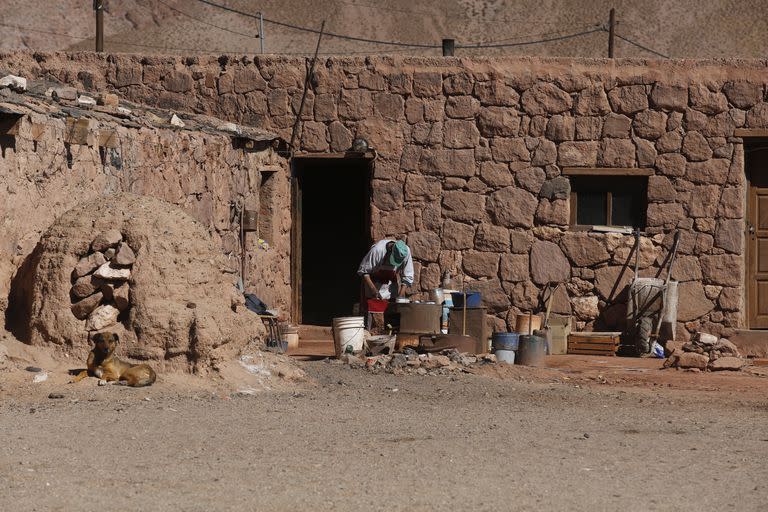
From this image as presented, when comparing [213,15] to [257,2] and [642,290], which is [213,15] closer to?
[257,2]

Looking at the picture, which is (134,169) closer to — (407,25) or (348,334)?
(348,334)

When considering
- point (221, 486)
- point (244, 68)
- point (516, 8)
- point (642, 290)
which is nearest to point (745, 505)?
point (221, 486)

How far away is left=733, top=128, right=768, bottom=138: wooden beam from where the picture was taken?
12688mm

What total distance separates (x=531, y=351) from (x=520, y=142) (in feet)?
8.83

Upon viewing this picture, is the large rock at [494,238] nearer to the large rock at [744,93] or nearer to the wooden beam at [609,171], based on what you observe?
the wooden beam at [609,171]

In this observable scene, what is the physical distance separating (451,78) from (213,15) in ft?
138

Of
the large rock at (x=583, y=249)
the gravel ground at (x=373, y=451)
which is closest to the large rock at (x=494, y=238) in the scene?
the large rock at (x=583, y=249)

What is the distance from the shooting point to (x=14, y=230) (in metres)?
8.77

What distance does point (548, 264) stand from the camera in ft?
42.7

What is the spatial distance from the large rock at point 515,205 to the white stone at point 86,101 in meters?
4.29

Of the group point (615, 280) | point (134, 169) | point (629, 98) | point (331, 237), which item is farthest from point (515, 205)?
point (134, 169)

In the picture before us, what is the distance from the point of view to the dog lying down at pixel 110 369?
8.12 metres

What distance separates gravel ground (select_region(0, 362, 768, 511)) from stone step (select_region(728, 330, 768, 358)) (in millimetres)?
3796

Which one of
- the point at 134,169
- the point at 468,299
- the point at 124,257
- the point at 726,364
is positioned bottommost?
the point at 726,364
